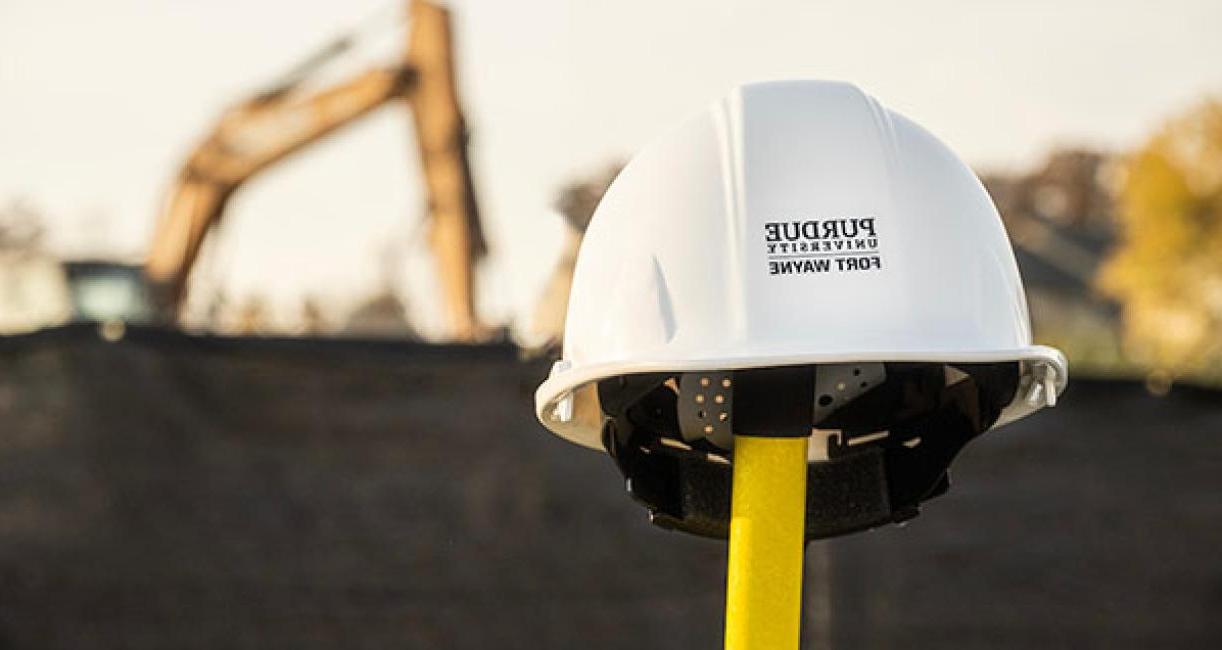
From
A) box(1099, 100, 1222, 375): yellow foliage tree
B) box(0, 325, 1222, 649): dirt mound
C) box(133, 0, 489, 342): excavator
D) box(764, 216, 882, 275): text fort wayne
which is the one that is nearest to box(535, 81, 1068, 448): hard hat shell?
box(764, 216, 882, 275): text fort wayne

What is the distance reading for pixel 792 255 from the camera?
4.62 feet

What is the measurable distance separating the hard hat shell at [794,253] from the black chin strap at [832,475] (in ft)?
0.53

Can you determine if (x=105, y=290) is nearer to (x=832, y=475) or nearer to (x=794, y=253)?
(x=832, y=475)

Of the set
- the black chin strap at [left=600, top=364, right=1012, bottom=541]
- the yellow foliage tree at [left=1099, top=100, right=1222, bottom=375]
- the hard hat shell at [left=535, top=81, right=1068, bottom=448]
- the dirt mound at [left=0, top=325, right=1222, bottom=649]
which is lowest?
the yellow foliage tree at [left=1099, top=100, right=1222, bottom=375]

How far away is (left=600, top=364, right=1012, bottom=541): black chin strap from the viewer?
1692 millimetres

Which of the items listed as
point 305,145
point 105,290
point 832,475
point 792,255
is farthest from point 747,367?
point 305,145

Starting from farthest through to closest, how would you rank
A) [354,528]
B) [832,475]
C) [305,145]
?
[305,145], [354,528], [832,475]

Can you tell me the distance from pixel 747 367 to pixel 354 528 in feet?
10.3

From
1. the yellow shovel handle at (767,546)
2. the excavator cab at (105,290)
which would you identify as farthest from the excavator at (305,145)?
the yellow shovel handle at (767,546)

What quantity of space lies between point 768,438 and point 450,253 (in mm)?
9268

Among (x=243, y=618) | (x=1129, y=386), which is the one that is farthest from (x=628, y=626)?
(x=1129, y=386)

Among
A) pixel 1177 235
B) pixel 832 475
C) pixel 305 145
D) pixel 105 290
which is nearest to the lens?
pixel 832 475

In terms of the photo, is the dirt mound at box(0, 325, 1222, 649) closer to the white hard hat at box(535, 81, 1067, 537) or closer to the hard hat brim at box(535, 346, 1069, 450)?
the hard hat brim at box(535, 346, 1069, 450)

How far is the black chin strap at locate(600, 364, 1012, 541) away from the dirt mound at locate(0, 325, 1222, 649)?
262 centimetres
